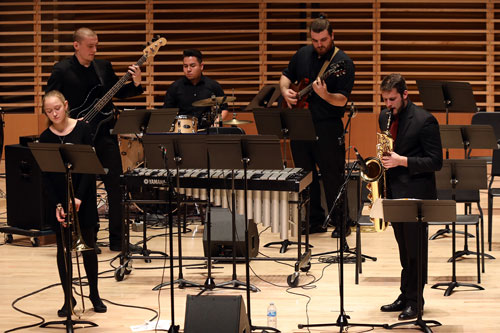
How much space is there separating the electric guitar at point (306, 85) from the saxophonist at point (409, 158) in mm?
1654

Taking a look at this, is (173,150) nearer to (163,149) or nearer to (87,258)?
(163,149)

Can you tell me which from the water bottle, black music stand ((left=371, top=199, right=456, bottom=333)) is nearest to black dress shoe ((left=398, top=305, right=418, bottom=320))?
black music stand ((left=371, top=199, right=456, bottom=333))

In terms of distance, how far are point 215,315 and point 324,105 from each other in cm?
329

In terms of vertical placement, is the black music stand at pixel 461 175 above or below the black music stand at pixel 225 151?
below

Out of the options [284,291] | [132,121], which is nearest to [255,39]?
[132,121]

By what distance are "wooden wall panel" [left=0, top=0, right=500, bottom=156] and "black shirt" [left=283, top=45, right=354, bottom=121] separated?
389cm

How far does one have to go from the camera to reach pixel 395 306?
4984 mm

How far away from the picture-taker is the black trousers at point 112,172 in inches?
253

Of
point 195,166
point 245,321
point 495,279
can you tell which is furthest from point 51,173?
point 495,279

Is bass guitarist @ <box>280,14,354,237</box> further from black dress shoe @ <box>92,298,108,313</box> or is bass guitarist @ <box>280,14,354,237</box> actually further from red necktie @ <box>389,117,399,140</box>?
black dress shoe @ <box>92,298,108,313</box>

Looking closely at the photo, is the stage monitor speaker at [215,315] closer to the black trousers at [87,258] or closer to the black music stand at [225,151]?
the black music stand at [225,151]

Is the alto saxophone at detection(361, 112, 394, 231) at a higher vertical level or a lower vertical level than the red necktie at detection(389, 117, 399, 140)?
lower

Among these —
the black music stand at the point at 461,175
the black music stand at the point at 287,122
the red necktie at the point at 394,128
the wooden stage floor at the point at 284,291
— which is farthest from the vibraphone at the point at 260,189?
the black music stand at the point at 461,175

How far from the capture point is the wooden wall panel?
10.8 m
